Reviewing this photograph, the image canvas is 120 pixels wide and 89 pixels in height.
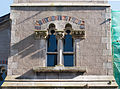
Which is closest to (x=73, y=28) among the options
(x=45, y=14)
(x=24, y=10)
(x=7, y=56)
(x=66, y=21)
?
(x=66, y=21)

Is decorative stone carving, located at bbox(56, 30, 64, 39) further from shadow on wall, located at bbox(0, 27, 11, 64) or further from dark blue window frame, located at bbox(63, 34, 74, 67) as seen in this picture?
shadow on wall, located at bbox(0, 27, 11, 64)

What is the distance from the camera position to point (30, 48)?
49.2 ft

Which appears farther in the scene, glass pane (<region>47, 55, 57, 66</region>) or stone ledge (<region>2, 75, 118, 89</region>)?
glass pane (<region>47, 55, 57, 66</region>)

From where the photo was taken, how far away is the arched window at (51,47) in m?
15.0

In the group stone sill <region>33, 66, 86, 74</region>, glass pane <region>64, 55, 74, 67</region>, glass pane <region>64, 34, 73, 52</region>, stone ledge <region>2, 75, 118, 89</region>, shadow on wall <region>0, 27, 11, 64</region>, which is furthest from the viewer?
shadow on wall <region>0, 27, 11, 64</region>

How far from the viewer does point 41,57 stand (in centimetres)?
1485

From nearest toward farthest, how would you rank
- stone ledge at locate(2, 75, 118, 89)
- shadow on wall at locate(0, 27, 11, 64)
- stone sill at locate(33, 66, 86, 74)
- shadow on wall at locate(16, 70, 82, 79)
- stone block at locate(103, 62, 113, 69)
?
stone ledge at locate(2, 75, 118, 89) < stone sill at locate(33, 66, 86, 74) < shadow on wall at locate(16, 70, 82, 79) < stone block at locate(103, 62, 113, 69) < shadow on wall at locate(0, 27, 11, 64)

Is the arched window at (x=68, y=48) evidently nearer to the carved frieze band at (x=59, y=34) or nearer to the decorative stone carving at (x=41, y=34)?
the carved frieze band at (x=59, y=34)

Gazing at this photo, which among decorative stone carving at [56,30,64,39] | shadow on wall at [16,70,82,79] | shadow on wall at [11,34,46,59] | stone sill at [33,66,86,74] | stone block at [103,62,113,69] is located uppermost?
decorative stone carving at [56,30,64,39]

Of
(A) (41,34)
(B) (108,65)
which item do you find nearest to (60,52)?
(A) (41,34)

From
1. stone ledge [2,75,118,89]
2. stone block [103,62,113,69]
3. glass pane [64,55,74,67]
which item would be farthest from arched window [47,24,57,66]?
stone block [103,62,113,69]

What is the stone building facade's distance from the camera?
1439 centimetres

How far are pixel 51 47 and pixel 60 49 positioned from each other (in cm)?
50

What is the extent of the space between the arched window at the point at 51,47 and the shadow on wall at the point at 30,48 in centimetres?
34
